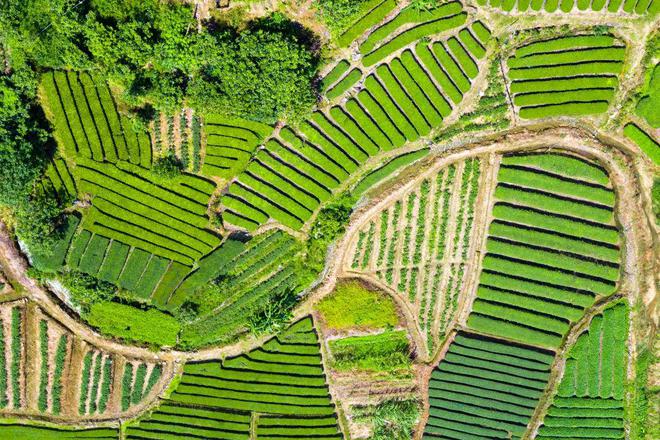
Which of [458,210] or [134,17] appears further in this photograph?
[458,210]

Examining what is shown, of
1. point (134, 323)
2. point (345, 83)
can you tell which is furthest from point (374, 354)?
point (345, 83)

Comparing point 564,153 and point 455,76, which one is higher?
point 455,76

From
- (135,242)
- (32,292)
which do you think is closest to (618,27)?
(135,242)

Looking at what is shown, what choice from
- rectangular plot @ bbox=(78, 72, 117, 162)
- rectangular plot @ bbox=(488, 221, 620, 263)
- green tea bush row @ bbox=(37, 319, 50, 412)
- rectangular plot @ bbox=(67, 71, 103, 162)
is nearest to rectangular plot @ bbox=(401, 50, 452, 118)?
rectangular plot @ bbox=(488, 221, 620, 263)

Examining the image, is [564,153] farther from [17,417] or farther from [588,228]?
[17,417]

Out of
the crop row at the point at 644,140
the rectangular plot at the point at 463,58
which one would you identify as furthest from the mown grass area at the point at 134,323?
the crop row at the point at 644,140

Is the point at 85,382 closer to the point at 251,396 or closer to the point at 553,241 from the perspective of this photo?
the point at 251,396
